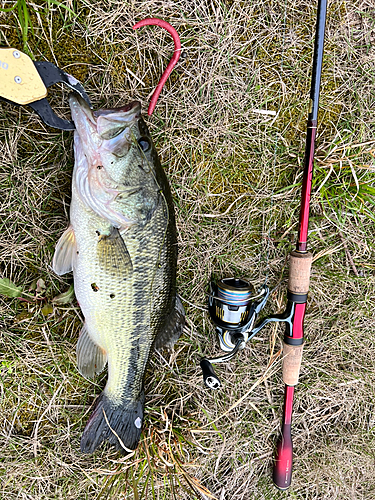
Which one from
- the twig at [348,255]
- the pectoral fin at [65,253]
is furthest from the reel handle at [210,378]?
the twig at [348,255]

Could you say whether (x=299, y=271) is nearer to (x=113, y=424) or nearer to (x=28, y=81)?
(x=113, y=424)

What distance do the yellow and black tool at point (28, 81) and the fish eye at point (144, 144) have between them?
1.06ft

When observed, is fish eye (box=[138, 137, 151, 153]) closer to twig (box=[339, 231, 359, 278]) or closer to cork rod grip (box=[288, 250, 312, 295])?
cork rod grip (box=[288, 250, 312, 295])

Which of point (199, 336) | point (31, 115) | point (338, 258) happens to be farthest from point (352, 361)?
point (31, 115)

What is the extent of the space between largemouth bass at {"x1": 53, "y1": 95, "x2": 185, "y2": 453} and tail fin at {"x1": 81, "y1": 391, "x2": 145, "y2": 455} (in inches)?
0.8

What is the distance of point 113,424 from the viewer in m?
1.75

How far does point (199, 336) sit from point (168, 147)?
1178mm

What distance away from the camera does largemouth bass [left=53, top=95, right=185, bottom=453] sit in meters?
1.42

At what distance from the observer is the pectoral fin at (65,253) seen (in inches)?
62.1

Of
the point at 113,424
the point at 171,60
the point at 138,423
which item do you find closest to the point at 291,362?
the point at 138,423

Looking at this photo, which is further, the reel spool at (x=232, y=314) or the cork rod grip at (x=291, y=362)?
the cork rod grip at (x=291, y=362)

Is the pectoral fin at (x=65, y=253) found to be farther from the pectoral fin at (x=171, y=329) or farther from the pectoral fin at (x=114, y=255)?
the pectoral fin at (x=171, y=329)

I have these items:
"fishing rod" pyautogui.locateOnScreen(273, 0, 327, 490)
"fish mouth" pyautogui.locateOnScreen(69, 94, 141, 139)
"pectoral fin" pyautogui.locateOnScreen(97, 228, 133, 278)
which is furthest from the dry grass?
"pectoral fin" pyautogui.locateOnScreen(97, 228, 133, 278)

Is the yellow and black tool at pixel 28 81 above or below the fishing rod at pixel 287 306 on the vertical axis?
above
